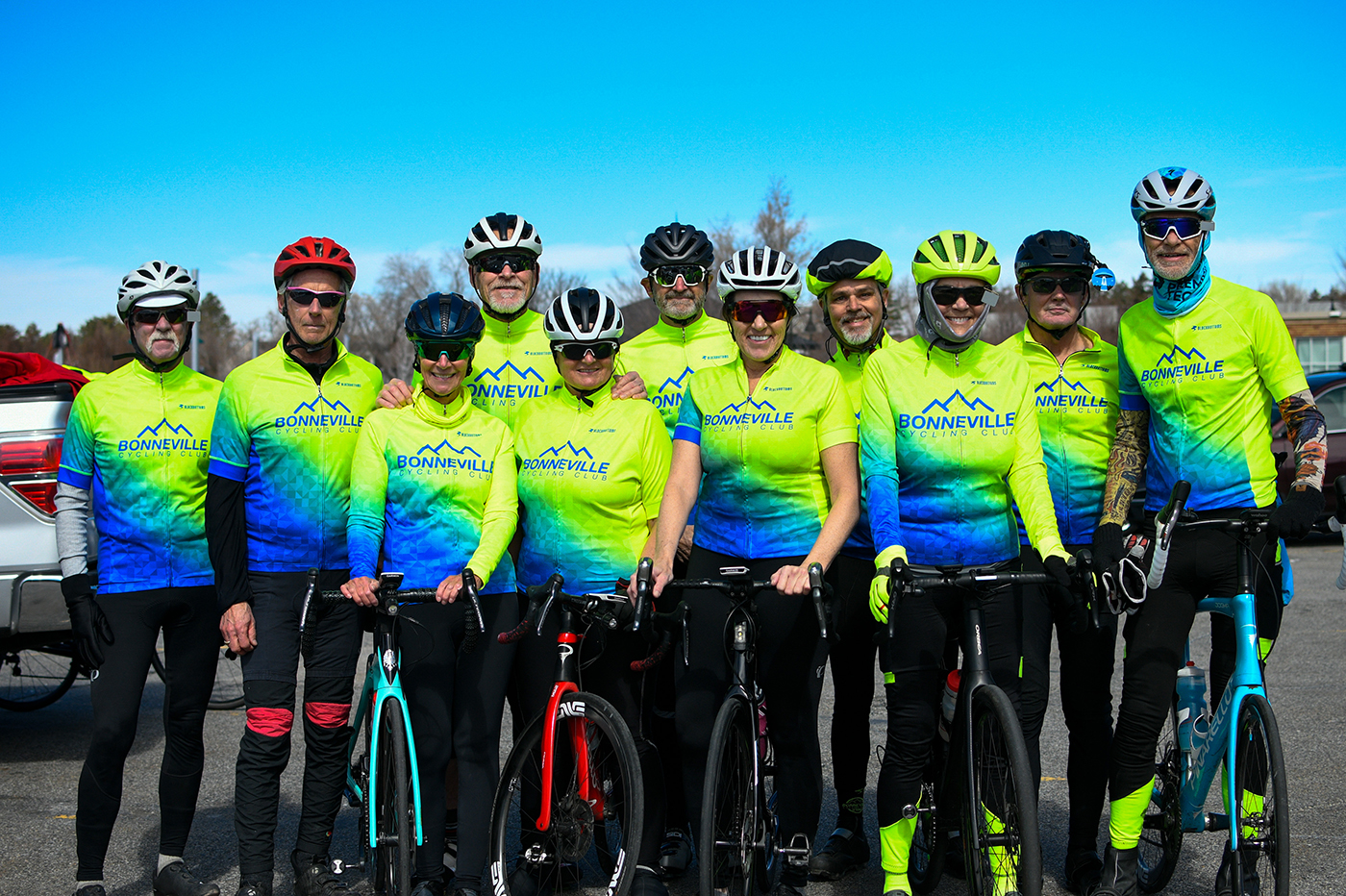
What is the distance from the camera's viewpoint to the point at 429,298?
14.9 ft

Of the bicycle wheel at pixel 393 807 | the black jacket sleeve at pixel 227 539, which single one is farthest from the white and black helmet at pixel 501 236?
the bicycle wheel at pixel 393 807

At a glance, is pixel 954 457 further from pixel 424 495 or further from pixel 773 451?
pixel 424 495

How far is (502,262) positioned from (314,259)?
2.90ft

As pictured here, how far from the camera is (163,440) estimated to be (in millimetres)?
4816

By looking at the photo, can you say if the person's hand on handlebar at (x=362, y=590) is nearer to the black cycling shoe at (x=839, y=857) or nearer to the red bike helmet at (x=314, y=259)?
the red bike helmet at (x=314, y=259)

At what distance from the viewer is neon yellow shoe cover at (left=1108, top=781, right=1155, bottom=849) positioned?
4.36 metres

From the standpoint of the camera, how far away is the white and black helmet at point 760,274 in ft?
15.1

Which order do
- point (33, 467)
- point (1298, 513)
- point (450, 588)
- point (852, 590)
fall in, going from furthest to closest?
point (33, 467) → point (852, 590) → point (450, 588) → point (1298, 513)

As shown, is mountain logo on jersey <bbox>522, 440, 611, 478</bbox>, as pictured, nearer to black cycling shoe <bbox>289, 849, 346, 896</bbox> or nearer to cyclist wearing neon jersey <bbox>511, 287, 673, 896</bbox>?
cyclist wearing neon jersey <bbox>511, 287, 673, 896</bbox>

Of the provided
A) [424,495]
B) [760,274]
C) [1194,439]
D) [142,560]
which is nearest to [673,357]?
[760,274]

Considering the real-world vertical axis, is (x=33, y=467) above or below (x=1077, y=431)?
below

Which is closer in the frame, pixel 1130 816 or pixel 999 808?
pixel 999 808

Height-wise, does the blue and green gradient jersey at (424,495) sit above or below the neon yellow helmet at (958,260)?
below

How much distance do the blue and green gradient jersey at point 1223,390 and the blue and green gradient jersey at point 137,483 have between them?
393cm
